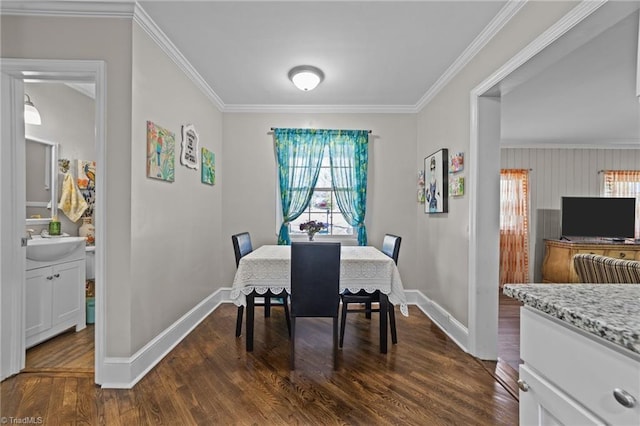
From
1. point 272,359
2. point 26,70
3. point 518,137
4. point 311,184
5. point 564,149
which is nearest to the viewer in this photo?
point 26,70

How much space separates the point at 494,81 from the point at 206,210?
119 inches

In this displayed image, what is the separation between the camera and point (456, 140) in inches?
115

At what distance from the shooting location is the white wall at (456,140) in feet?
6.53

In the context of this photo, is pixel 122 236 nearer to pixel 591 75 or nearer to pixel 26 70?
pixel 26 70

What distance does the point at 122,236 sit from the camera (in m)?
2.11

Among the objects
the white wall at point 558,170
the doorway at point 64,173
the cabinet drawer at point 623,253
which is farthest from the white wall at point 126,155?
the cabinet drawer at point 623,253

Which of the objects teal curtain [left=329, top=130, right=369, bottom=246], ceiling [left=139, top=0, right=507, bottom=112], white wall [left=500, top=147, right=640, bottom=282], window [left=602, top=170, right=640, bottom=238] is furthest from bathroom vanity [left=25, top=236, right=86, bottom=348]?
window [left=602, top=170, right=640, bottom=238]

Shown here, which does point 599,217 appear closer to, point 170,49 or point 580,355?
point 580,355

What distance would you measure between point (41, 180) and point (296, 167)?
264 cm

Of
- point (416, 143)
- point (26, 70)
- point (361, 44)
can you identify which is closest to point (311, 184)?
point (416, 143)

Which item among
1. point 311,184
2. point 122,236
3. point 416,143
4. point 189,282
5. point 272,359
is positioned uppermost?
point 416,143

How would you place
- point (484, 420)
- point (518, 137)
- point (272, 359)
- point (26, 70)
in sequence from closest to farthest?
1. point (484, 420)
2. point (26, 70)
3. point (272, 359)
4. point (518, 137)

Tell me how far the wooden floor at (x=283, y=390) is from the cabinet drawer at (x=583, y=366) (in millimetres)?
1179

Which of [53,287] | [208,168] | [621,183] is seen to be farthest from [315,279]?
[621,183]
